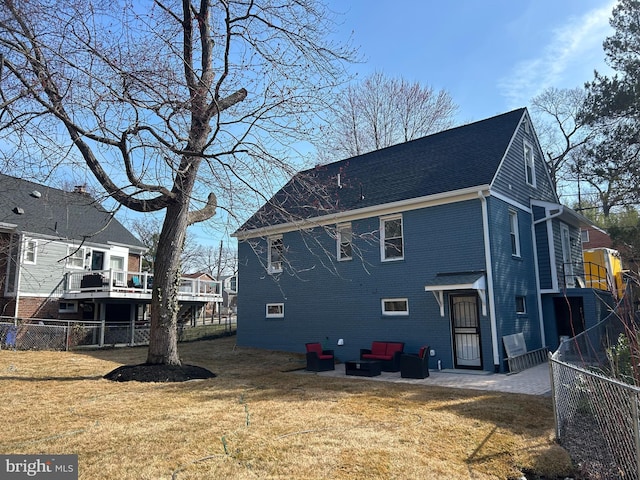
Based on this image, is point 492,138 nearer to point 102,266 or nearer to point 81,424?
point 81,424

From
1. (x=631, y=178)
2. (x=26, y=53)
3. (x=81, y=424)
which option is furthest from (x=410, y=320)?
(x=631, y=178)

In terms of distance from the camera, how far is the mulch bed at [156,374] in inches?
388

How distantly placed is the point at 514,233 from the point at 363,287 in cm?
513

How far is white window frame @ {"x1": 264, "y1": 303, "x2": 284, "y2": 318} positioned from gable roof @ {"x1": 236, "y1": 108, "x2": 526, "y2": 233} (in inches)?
127

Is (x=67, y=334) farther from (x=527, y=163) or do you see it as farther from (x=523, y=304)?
(x=527, y=163)

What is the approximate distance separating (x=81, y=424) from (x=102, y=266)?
19.0m

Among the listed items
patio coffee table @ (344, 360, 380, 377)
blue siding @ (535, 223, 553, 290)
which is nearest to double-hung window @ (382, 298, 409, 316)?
patio coffee table @ (344, 360, 380, 377)

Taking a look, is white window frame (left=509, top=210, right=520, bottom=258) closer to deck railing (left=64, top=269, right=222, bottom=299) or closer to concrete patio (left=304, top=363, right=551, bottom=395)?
concrete patio (left=304, top=363, right=551, bottom=395)

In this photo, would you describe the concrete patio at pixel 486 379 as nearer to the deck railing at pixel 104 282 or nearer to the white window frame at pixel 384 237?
the white window frame at pixel 384 237

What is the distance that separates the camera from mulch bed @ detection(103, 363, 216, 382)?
9844 mm

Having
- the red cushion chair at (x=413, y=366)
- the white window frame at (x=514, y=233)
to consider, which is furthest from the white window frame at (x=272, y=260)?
the white window frame at (x=514, y=233)

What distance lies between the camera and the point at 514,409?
7438 mm

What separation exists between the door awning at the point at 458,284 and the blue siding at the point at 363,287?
296 mm

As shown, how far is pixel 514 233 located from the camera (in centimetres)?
1417
